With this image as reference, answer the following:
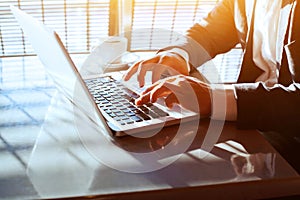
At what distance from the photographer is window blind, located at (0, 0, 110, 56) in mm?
1680

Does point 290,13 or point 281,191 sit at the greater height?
point 290,13

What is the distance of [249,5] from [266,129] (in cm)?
54

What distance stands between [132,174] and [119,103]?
0.83ft

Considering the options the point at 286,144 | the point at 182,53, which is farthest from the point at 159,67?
the point at 286,144

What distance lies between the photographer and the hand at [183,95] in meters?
0.92

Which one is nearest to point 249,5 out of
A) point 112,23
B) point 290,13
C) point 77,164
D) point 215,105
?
point 290,13

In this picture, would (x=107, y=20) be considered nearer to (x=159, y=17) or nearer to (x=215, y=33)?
(x=159, y=17)

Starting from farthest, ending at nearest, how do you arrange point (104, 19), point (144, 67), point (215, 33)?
point (104, 19) → point (215, 33) → point (144, 67)

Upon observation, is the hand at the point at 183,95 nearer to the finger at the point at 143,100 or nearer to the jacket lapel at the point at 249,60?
the finger at the point at 143,100

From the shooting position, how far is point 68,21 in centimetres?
179

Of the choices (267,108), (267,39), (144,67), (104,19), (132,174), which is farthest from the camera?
(104,19)

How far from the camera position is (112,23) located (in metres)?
1.78

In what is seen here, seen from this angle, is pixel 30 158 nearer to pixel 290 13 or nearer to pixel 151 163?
pixel 151 163

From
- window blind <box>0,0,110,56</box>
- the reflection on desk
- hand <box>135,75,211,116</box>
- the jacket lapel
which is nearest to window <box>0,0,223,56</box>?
window blind <box>0,0,110,56</box>
